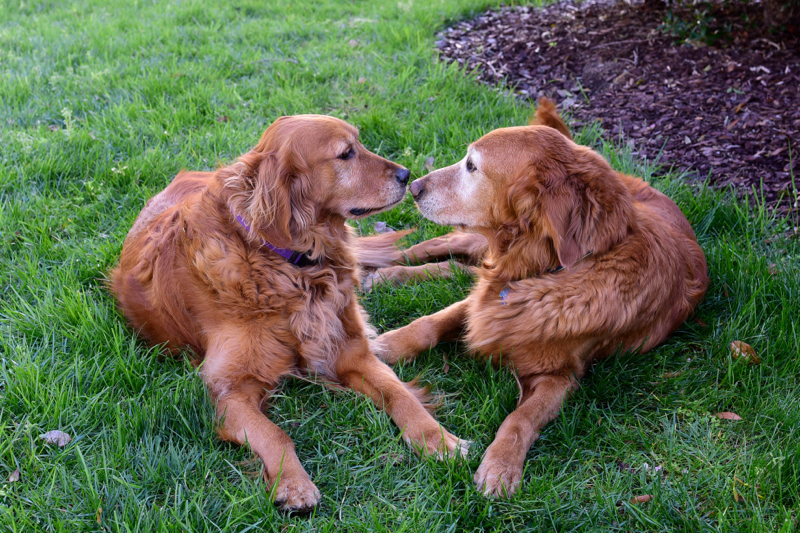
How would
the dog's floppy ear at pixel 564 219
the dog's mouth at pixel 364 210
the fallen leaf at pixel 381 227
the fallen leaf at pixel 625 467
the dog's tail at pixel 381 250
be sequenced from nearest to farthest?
the fallen leaf at pixel 625 467 → the dog's floppy ear at pixel 564 219 → the dog's mouth at pixel 364 210 → the dog's tail at pixel 381 250 → the fallen leaf at pixel 381 227

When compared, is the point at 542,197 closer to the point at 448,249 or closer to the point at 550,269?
the point at 550,269

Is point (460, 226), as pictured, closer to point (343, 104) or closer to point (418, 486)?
point (418, 486)

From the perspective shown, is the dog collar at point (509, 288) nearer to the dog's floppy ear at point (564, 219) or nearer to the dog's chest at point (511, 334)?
the dog's chest at point (511, 334)

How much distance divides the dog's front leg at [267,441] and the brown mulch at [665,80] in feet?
10.5

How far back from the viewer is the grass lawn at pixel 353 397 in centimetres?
206

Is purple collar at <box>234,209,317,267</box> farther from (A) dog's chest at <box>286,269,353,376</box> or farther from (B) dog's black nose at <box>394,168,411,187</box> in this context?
(B) dog's black nose at <box>394,168,411,187</box>

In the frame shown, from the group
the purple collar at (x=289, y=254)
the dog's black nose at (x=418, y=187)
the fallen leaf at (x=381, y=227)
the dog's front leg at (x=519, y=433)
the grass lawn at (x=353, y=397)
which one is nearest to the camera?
the grass lawn at (x=353, y=397)

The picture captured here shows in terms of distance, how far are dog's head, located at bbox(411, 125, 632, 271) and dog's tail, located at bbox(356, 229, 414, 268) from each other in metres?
0.80

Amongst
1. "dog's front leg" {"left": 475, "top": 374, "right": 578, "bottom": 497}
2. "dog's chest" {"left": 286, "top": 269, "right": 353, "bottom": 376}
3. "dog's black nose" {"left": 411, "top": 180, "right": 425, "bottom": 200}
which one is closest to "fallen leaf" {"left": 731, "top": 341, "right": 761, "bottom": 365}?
"dog's front leg" {"left": 475, "top": 374, "right": 578, "bottom": 497}

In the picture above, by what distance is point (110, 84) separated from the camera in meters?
5.26

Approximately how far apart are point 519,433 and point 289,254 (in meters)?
1.24

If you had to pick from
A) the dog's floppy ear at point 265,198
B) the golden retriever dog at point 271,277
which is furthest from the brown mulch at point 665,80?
the dog's floppy ear at point 265,198

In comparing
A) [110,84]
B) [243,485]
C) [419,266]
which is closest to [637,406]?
[419,266]

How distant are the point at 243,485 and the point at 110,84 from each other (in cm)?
438
